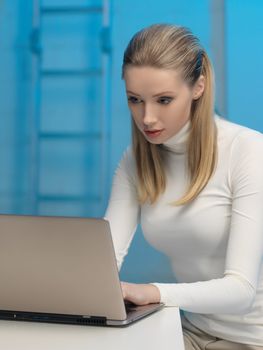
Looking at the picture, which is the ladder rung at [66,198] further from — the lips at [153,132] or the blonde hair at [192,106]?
the lips at [153,132]

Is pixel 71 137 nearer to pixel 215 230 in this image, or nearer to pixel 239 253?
pixel 215 230

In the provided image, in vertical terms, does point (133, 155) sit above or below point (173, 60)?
below

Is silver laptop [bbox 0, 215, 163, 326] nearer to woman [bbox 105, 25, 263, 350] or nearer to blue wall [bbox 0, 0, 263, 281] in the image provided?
woman [bbox 105, 25, 263, 350]

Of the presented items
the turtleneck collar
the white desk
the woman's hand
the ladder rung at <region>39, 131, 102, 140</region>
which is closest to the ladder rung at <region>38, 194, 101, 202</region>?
the ladder rung at <region>39, 131, 102, 140</region>

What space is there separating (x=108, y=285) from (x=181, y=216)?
529mm

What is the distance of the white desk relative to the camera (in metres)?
0.88

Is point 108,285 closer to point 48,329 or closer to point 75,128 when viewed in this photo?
point 48,329

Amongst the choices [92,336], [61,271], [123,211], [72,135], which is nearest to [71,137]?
[72,135]

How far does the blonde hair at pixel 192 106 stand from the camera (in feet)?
4.79

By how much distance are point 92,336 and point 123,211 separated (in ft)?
2.29

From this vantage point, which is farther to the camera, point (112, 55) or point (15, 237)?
point (112, 55)

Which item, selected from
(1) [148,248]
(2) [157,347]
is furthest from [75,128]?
(2) [157,347]

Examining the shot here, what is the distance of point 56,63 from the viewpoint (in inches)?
96.3

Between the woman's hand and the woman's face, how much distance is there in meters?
0.46
